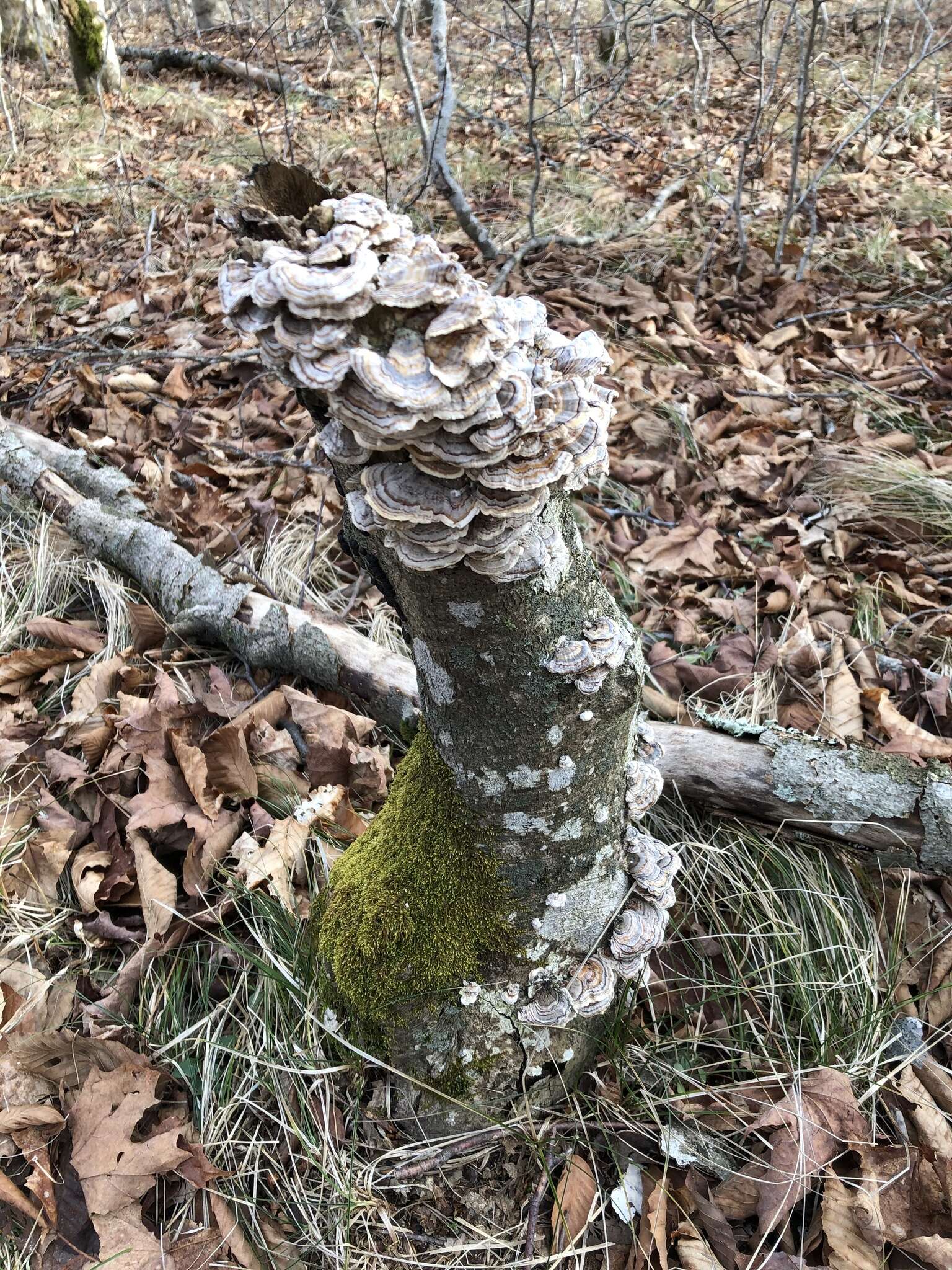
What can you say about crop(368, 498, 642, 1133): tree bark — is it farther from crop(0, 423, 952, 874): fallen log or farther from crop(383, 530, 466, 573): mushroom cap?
crop(0, 423, 952, 874): fallen log

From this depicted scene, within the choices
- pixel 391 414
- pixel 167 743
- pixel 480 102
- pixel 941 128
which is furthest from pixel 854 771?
pixel 480 102

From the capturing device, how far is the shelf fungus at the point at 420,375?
0.99 metres

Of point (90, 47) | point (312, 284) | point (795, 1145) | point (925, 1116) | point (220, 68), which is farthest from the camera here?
point (220, 68)

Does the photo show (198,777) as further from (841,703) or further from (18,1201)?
(841,703)

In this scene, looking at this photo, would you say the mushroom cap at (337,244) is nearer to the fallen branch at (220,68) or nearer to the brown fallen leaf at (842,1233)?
the brown fallen leaf at (842,1233)

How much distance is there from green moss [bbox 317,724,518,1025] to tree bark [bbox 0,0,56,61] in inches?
637

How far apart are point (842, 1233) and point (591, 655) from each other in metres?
1.61

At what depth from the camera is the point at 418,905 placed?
198 cm

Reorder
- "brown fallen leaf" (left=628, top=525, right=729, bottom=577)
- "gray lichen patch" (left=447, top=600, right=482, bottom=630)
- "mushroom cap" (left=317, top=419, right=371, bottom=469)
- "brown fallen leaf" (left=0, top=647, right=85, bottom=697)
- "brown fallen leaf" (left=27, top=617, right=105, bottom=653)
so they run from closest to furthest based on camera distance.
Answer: "mushroom cap" (left=317, top=419, right=371, bottom=469) < "gray lichen patch" (left=447, top=600, right=482, bottom=630) < "brown fallen leaf" (left=0, top=647, right=85, bottom=697) < "brown fallen leaf" (left=27, top=617, right=105, bottom=653) < "brown fallen leaf" (left=628, top=525, right=729, bottom=577)

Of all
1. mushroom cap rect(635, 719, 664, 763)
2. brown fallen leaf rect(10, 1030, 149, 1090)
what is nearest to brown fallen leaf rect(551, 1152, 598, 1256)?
mushroom cap rect(635, 719, 664, 763)

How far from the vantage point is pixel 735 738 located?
260cm

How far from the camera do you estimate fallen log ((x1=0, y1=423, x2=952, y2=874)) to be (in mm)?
2369

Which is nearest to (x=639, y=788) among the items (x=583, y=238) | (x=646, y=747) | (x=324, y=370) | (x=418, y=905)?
(x=646, y=747)

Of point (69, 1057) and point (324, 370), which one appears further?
point (69, 1057)
